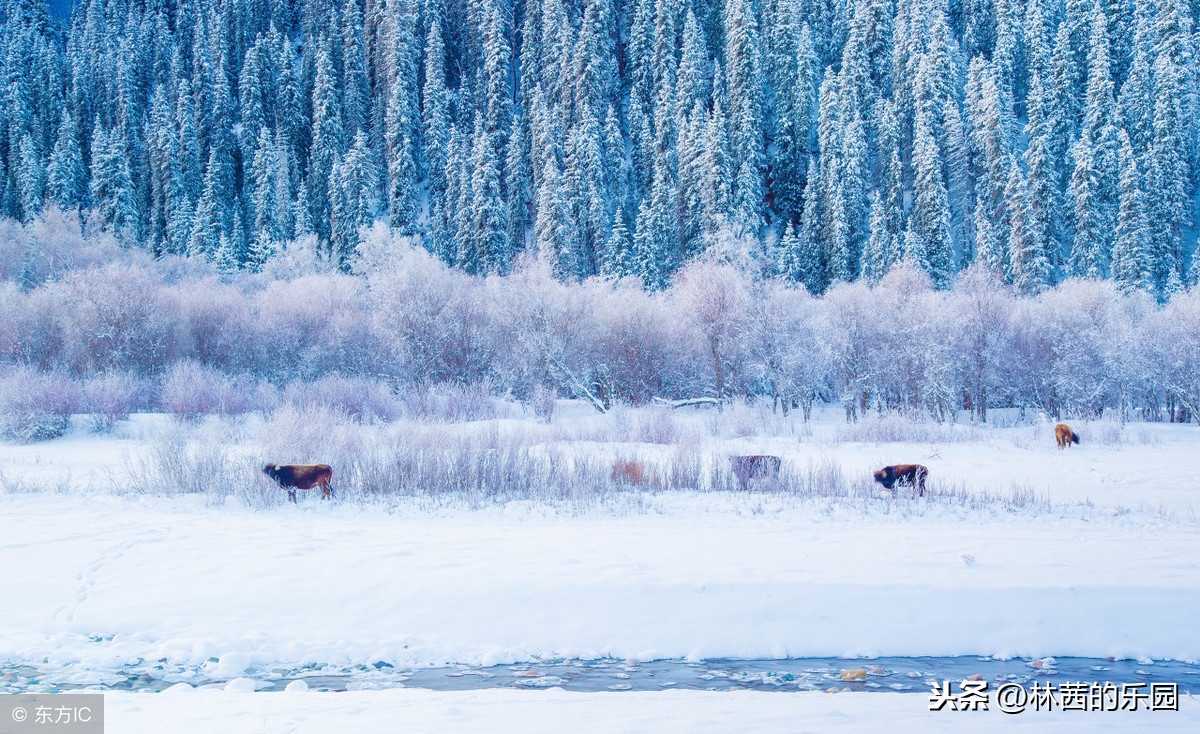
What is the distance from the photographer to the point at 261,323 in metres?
32.2

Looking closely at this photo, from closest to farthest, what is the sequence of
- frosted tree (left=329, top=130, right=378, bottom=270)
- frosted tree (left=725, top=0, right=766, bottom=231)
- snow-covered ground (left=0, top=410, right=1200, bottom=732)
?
snow-covered ground (left=0, top=410, right=1200, bottom=732), frosted tree (left=725, top=0, right=766, bottom=231), frosted tree (left=329, top=130, right=378, bottom=270)

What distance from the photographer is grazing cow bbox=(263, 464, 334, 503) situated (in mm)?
11094

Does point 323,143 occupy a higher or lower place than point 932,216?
higher

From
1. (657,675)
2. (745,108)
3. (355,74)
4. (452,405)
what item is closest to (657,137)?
(745,108)

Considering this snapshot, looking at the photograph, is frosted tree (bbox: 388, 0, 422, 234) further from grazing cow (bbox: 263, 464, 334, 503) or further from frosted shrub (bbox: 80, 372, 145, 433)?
grazing cow (bbox: 263, 464, 334, 503)

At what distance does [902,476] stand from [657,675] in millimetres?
7408

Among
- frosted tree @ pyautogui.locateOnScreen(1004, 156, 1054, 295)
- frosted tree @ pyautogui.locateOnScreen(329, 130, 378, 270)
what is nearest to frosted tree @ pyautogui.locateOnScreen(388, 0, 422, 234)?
frosted tree @ pyautogui.locateOnScreen(329, 130, 378, 270)

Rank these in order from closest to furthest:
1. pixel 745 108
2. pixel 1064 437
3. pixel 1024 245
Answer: pixel 1064 437 < pixel 1024 245 < pixel 745 108

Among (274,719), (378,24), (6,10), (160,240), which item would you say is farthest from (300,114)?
(274,719)

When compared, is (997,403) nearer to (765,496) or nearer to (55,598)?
(765,496)

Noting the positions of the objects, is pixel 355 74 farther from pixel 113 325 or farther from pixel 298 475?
pixel 298 475

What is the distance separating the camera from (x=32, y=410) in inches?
744

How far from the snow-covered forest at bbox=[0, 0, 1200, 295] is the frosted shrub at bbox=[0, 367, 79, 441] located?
83.6ft

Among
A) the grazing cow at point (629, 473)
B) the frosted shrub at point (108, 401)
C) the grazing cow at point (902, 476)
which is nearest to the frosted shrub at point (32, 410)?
the frosted shrub at point (108, 401)
